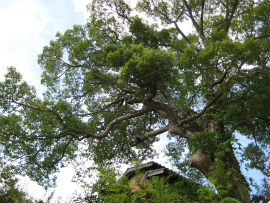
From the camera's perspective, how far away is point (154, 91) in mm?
9688

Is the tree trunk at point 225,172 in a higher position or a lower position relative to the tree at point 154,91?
lower

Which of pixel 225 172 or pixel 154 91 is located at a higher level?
pixel 154 91

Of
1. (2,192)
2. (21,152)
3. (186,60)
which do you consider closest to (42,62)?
(21,152)

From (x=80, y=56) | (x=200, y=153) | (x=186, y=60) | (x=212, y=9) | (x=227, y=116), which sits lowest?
(x=200, y=153)

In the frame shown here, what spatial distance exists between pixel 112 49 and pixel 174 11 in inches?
197

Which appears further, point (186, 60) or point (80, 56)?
point (80, 56)

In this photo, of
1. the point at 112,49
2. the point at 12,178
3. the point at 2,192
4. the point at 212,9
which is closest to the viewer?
the point at 12,178

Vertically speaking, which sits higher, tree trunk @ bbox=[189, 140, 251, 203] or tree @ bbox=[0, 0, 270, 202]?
tree @ bbox=[0, 0, 270, 202]

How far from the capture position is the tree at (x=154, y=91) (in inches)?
325

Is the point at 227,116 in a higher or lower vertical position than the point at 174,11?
lower

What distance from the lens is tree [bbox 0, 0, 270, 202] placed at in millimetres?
8266

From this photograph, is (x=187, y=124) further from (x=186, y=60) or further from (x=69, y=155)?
(x=69, y=155)

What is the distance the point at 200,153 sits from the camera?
338 inches

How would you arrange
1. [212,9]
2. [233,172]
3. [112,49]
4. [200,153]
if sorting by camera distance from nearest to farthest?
[233,172] → [200,153] → [112,49] → [212,9]
